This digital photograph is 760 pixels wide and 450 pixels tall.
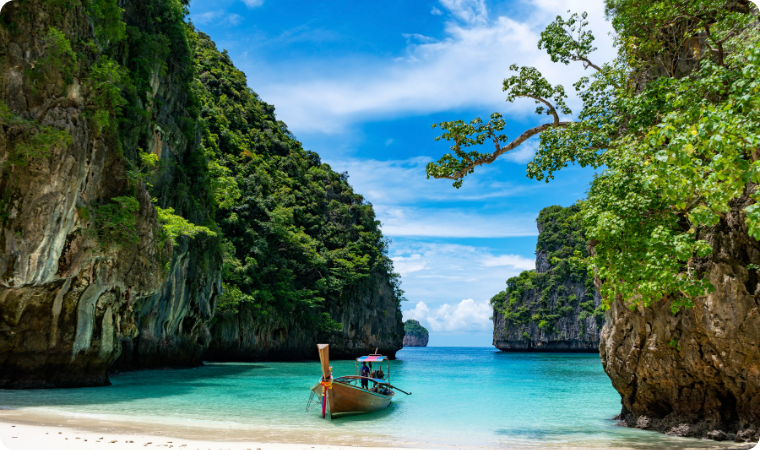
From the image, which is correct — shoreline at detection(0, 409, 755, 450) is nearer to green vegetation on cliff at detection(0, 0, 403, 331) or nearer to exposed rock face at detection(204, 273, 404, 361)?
green vegetation on cliff at detection(0, 0, 403, 331)

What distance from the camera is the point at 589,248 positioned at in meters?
10.8

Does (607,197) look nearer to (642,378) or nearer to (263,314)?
(642,378)

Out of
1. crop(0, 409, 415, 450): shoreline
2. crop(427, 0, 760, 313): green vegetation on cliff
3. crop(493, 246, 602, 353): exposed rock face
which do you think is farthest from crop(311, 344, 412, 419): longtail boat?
crop(493, 246, 602, 353): exposed rock face

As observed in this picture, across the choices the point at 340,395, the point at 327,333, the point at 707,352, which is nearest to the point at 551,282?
the point at 327,333

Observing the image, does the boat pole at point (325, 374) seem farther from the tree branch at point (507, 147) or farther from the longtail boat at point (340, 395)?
the tree branch at point (507, 147)

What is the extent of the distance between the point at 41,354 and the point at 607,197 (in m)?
16.2

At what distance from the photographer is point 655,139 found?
5461 mm

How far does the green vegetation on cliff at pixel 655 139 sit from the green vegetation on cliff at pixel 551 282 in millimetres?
61880

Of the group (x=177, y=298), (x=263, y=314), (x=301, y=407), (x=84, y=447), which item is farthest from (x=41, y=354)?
(x=263, y=314)

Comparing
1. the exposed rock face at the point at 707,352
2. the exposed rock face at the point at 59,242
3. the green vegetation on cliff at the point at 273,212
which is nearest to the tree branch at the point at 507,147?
the exposed rock face at the point at 707,352

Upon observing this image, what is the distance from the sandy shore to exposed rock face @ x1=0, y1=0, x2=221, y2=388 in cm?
527

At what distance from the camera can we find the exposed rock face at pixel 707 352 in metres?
8.72

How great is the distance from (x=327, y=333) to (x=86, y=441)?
39.3m

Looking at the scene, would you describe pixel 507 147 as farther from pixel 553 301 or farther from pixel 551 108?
pixel 553 301
